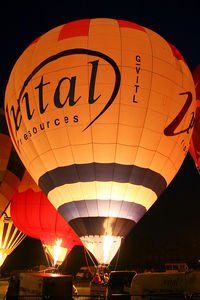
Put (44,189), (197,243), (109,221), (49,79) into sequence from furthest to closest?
(197,243), (44,189), (49,79), (109,221)

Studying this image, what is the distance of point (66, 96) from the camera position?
21.7 feet

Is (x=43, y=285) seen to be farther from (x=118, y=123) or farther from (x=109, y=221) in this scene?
(x=118, y=123)

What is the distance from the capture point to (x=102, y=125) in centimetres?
654

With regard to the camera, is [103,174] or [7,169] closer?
[103,174]

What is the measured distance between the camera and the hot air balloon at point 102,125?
6523mm

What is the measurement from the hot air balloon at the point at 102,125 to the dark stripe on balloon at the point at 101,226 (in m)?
0.02

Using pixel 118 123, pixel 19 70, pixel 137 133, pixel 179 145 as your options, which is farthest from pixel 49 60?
pixel 179 145

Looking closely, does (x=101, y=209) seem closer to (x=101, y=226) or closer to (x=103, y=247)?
(x=101, y=226)

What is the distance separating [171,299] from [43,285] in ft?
6.66

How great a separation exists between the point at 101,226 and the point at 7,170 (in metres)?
→ 5.63

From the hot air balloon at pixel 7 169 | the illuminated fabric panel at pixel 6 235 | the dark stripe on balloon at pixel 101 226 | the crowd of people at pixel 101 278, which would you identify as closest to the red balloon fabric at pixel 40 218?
the hot air balloon at pixel 7 169

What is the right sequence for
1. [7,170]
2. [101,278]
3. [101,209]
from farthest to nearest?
[7,170] < [101,209] < [101,278]

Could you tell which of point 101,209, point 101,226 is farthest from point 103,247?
point 101,209

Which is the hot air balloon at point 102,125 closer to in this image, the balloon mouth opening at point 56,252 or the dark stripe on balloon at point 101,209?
the dark stripe on balloon at point 101,209
